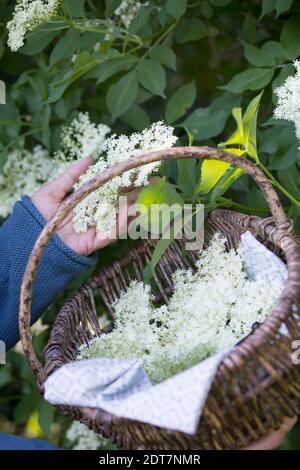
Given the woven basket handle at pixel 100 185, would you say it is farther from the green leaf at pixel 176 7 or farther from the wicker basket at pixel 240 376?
the green leaf at pixel 176 7

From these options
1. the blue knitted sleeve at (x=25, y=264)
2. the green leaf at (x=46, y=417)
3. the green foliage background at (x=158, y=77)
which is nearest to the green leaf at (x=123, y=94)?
the green foliage background at (x=158, y=77)

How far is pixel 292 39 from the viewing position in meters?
1.02

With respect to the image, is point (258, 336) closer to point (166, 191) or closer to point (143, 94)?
point (166, 191)

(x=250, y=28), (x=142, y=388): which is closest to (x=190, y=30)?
(x=250, y=28)

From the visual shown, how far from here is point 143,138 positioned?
0.89m

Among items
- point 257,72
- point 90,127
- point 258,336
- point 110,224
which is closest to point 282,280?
point 258,336

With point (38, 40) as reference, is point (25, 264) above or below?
below

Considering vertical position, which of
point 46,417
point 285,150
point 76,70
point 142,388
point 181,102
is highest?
point 76,70

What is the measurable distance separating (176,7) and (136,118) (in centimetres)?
23

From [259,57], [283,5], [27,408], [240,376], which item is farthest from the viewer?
[27,408]

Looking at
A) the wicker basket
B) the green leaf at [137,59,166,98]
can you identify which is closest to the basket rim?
the wicker basket

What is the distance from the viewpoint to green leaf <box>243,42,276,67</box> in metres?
1.05

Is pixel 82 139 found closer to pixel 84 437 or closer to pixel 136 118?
pixel 136 118

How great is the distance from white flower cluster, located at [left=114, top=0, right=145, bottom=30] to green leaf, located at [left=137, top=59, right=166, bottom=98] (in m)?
0.10
